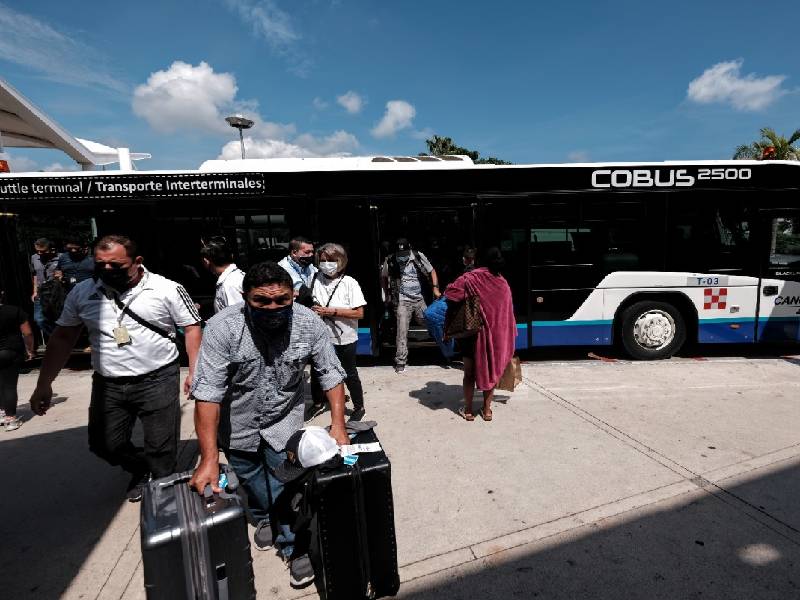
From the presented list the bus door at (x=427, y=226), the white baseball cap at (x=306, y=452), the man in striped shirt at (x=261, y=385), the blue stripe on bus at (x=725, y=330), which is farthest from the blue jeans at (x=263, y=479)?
the blue stripe on bus at (x=725, y=330)

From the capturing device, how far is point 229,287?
3824mm

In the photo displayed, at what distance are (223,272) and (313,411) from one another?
181cm

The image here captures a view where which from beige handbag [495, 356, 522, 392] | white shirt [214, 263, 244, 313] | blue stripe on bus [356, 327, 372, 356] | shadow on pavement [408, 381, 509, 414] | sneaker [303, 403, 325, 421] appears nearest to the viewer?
white shirt [214, 263, 244, 313]

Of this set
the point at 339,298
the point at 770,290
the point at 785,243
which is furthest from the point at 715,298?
the point at 339,298

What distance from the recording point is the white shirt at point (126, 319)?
2.83 m

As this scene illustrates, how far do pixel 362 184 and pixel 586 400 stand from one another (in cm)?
394

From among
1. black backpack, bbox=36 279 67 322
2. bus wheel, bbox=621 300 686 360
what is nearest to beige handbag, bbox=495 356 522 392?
bus wheel, bbox=621 300 686 360

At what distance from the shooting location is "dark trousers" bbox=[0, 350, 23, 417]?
436 cm

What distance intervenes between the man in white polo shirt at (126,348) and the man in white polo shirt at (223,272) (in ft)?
2.30

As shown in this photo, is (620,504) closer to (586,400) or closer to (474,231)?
(586,400)

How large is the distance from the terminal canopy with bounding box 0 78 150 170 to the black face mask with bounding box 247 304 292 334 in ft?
34.9

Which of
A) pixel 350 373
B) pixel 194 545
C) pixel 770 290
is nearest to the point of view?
pixel 194 545

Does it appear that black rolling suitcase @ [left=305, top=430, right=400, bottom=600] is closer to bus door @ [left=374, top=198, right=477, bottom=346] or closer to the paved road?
the paved road

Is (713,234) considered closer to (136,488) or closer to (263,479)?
(263,479)
